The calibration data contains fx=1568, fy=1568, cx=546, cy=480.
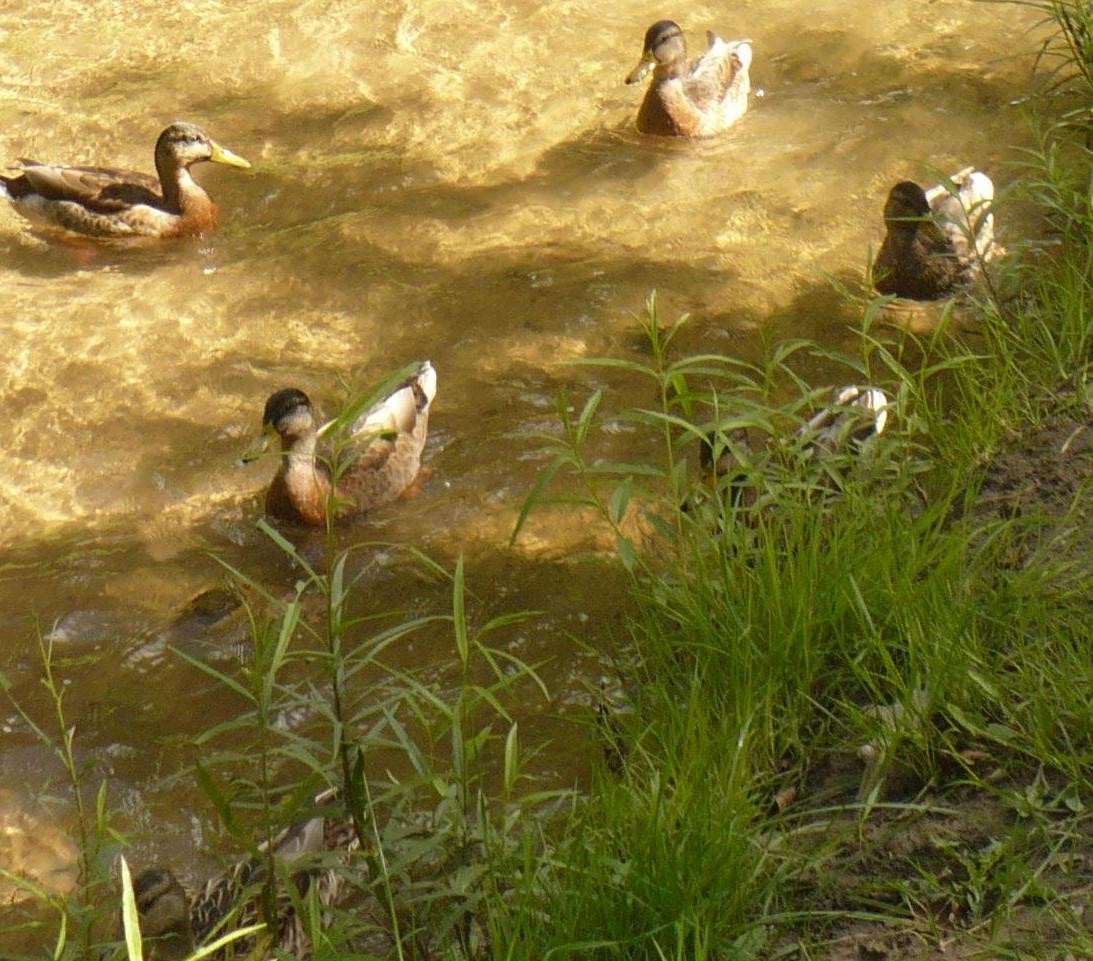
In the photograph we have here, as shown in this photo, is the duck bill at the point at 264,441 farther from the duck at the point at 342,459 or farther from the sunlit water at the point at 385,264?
the sunlit water at the point at 385,264

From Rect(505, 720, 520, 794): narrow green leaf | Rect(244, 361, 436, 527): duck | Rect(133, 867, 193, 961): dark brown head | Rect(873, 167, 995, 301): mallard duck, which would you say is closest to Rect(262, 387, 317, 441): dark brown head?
Rect(244, 361, 436, 527): duck

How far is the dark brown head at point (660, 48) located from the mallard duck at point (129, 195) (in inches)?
89.5

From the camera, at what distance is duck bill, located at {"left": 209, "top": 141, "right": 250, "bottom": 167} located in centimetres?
791

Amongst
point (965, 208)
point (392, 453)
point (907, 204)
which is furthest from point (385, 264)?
point (965, 208)

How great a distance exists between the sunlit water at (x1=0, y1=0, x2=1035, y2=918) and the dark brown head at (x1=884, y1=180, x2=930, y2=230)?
1.26ft

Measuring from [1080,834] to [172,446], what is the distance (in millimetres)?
4050

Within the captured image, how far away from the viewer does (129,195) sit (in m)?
7.78

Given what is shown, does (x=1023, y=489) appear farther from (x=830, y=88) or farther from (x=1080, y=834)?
(x=830, y=88)

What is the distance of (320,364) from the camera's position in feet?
21.9

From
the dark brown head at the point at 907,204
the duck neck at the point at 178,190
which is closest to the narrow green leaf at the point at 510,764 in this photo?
the dark brown head at the point at 907,204

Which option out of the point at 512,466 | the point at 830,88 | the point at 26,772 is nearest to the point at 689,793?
the point at 26,772

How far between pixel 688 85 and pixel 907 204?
1645 millimetres

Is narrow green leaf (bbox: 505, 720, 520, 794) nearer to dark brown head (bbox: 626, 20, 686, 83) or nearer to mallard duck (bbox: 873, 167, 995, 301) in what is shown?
mallard duck (bbox: 873, 167, 995, 301)

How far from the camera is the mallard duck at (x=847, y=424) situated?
4.66 metres
